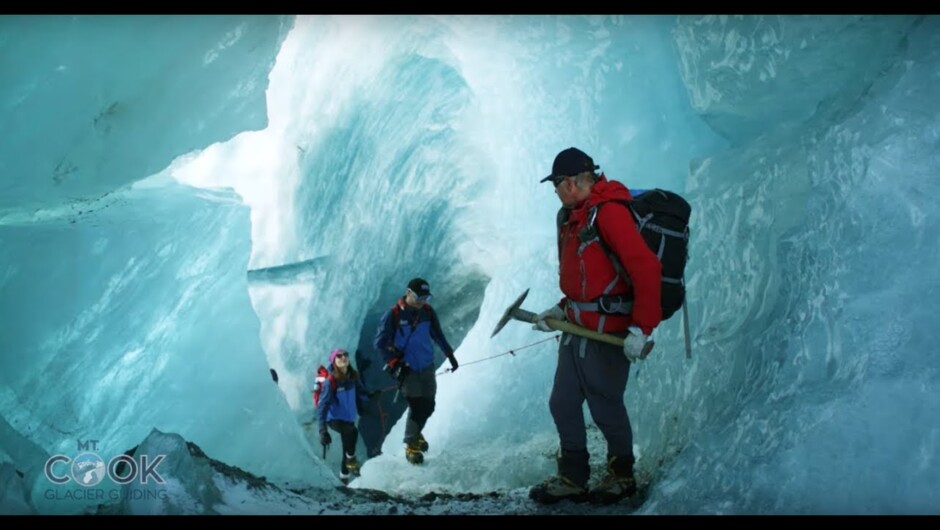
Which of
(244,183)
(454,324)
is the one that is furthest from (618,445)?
(454,324)

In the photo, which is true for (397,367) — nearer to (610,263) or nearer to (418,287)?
(418,287)

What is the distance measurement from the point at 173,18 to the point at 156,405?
2.87 metres

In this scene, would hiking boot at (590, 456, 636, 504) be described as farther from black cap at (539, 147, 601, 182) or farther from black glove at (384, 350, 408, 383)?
black glove at (384, 350, 408, 383)

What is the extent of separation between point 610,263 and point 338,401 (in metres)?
3.60

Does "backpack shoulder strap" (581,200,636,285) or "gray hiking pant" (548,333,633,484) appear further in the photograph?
"gray hiking pant" (548,333,633,484)

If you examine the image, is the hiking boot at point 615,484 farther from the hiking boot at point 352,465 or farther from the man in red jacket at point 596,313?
the hiking boot at point 352,465

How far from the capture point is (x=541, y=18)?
654 centimetres

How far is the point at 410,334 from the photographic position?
5.87 metres

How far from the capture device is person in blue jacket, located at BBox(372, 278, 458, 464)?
19.1 ft

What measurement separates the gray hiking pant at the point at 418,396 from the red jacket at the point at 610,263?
3.09m

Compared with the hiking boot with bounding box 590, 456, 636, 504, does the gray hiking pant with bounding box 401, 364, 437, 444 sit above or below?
above

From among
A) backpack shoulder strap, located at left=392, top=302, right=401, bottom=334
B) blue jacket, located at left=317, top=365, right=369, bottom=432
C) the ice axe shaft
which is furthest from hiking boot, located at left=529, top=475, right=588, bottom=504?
blue jacket, located at left=317, top=365, right=369, bottom=432

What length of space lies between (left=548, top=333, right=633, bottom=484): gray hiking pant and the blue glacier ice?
0.25 m
